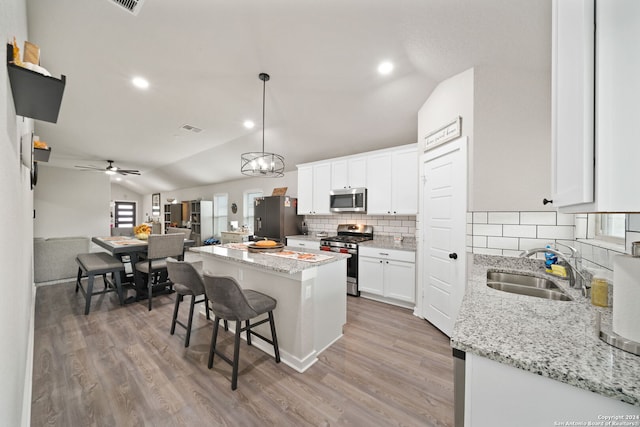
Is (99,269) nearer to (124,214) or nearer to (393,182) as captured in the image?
(393,182)

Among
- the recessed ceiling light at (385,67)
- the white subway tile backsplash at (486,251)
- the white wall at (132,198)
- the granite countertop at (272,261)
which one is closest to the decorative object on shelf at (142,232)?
the granite countertop at (272,261)

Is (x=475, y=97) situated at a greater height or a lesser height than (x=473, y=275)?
greater

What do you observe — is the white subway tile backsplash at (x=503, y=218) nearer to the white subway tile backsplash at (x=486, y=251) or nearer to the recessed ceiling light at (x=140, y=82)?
the white subway tile backsplash at (x=486, y=251)

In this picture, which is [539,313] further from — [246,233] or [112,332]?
[246,233]

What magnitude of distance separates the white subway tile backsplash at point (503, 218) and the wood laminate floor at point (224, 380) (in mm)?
1329

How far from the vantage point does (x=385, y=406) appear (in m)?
1.63

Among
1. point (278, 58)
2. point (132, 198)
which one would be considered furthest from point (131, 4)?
point (132, 198)

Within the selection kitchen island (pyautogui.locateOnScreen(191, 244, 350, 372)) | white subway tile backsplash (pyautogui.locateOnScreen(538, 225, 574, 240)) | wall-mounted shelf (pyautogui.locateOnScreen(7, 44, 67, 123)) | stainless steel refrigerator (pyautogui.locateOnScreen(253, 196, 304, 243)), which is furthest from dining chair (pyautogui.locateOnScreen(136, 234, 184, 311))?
white subway tile backsplash (pyautogui.locateOnScreen(538, 225, 574, 240))

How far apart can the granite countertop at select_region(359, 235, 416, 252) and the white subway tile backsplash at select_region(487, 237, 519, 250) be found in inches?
46.5

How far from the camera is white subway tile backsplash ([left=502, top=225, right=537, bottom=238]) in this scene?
198 centimetres

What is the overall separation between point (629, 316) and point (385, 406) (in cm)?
145

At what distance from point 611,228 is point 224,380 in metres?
2.87

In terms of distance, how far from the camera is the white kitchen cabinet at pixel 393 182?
3492 mm

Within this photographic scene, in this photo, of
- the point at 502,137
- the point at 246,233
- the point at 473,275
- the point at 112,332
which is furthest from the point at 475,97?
the point at 246,233
